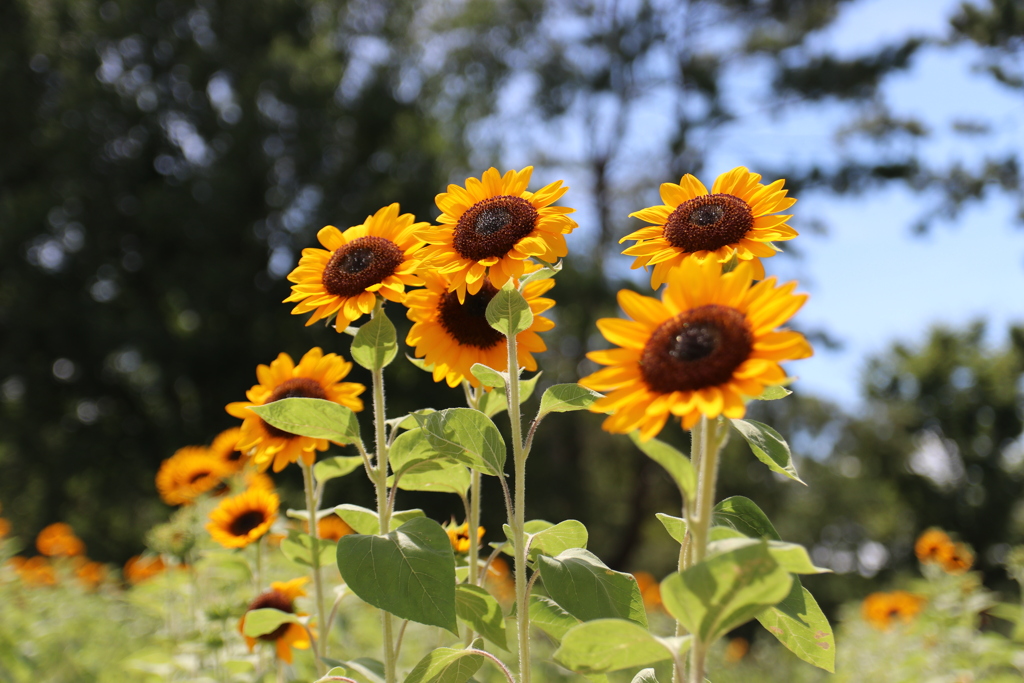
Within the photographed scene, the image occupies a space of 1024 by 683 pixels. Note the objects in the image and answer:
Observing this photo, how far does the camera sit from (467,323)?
1338 mm

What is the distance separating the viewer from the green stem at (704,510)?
2.60 ft

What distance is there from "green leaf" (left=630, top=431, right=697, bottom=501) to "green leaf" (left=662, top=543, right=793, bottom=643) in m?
0.08

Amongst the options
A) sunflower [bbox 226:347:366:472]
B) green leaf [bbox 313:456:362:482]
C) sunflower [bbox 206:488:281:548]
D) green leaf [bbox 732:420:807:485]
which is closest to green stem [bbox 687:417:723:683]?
green leaf [bbox 732:420:807:485]

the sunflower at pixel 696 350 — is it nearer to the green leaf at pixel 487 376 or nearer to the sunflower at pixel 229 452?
the green leaf at pixel 487 376

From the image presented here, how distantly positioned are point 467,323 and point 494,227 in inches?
8.2

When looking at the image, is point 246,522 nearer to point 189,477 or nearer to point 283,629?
point 283,629

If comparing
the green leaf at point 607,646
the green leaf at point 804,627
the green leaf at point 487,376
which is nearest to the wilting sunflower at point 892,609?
the green leaf at point 804,627

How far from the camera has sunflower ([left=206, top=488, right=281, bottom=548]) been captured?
2041 mm

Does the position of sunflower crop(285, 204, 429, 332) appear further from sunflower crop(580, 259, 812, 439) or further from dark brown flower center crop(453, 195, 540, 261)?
sunflower crop(580, 259, 812, 439)

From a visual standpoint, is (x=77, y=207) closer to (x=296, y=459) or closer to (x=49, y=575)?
(x=49, y=575)

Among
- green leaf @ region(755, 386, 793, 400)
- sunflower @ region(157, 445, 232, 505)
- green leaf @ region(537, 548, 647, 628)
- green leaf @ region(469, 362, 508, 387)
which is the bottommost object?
sunflower @ region(157, 445, 232, 505)

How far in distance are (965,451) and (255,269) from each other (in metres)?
22.1

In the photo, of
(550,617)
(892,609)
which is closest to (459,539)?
(550,617)

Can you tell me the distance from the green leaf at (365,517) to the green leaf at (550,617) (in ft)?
0.84
